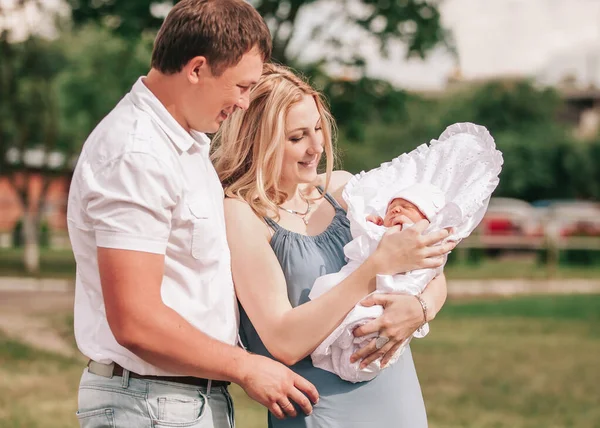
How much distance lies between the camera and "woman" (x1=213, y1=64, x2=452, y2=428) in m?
2.60

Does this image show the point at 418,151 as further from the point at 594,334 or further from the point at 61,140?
the point at 61,140

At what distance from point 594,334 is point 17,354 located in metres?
9.25

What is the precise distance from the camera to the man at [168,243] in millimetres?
2131

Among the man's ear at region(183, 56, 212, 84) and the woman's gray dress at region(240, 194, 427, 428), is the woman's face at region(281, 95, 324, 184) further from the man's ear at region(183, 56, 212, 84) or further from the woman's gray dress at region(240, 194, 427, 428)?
the man's ear at region(183, 56, 212, 84)

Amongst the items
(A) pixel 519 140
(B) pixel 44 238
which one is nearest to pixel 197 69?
(B) pixel 44 238

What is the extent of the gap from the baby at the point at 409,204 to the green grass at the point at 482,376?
5092mm

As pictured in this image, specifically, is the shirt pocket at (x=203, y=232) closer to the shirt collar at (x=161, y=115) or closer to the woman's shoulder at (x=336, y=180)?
the shirt collar at (x=161, y=115)

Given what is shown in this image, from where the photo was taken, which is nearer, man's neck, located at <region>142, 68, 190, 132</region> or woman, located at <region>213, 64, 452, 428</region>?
man's neck, located at <region>142, 68, 190, 132</region>

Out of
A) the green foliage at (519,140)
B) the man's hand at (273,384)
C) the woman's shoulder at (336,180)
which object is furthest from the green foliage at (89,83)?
the man's hand at (273,384)

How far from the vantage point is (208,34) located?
7.23 feet

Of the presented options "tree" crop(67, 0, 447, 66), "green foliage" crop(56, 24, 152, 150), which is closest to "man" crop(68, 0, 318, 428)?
"tree" crop(67, 0, 447, 66)

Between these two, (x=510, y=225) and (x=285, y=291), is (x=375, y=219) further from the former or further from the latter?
(x=510, y=225)

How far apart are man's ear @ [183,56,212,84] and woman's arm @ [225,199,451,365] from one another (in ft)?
1.82

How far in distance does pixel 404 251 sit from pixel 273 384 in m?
0.58
